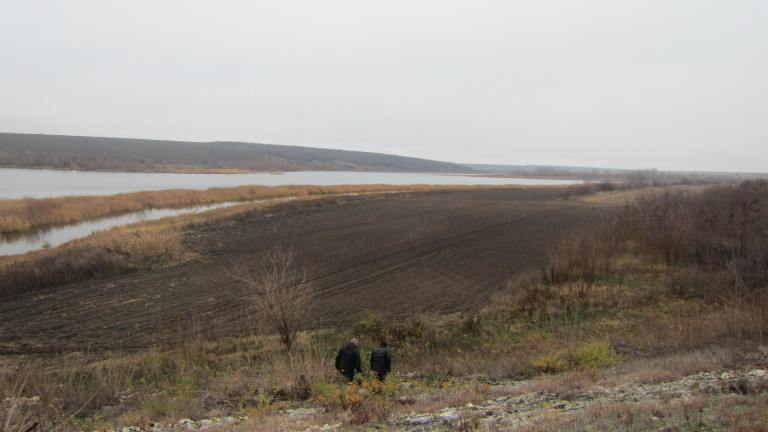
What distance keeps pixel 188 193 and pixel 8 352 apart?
3648 cm

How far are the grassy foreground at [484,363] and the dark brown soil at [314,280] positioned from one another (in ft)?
3.88

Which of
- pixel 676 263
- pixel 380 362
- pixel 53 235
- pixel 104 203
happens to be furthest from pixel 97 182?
pixel 676 263

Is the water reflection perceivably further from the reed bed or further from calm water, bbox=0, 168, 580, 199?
calm water, bbox=0, 168, 580, 199

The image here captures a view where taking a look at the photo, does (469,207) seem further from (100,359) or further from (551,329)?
(100,359)

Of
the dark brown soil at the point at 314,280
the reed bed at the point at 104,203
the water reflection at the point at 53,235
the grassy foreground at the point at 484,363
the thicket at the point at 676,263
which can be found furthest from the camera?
the reed bed at the point at 104,203

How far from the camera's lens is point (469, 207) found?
135 feet

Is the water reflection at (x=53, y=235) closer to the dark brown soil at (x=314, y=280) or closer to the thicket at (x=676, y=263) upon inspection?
the dark brown soil at (x=314, y=280)

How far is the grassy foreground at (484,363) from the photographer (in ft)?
17.6

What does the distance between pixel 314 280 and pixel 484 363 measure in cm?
876

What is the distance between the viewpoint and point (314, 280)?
16141 millimetres

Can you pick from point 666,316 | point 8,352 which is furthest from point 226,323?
point 666,316

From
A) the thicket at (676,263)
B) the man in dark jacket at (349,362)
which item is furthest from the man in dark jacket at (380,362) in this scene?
the thicket at (676,263)

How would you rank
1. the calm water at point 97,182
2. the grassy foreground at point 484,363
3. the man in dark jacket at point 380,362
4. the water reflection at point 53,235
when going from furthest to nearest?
the calm water at point 97,182 < the water reflection at point 53,235 < the man in dark jacket at point 380,362 < the grassy foreground at point 484,363

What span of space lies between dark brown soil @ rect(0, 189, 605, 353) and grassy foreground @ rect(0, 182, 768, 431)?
1184mm
